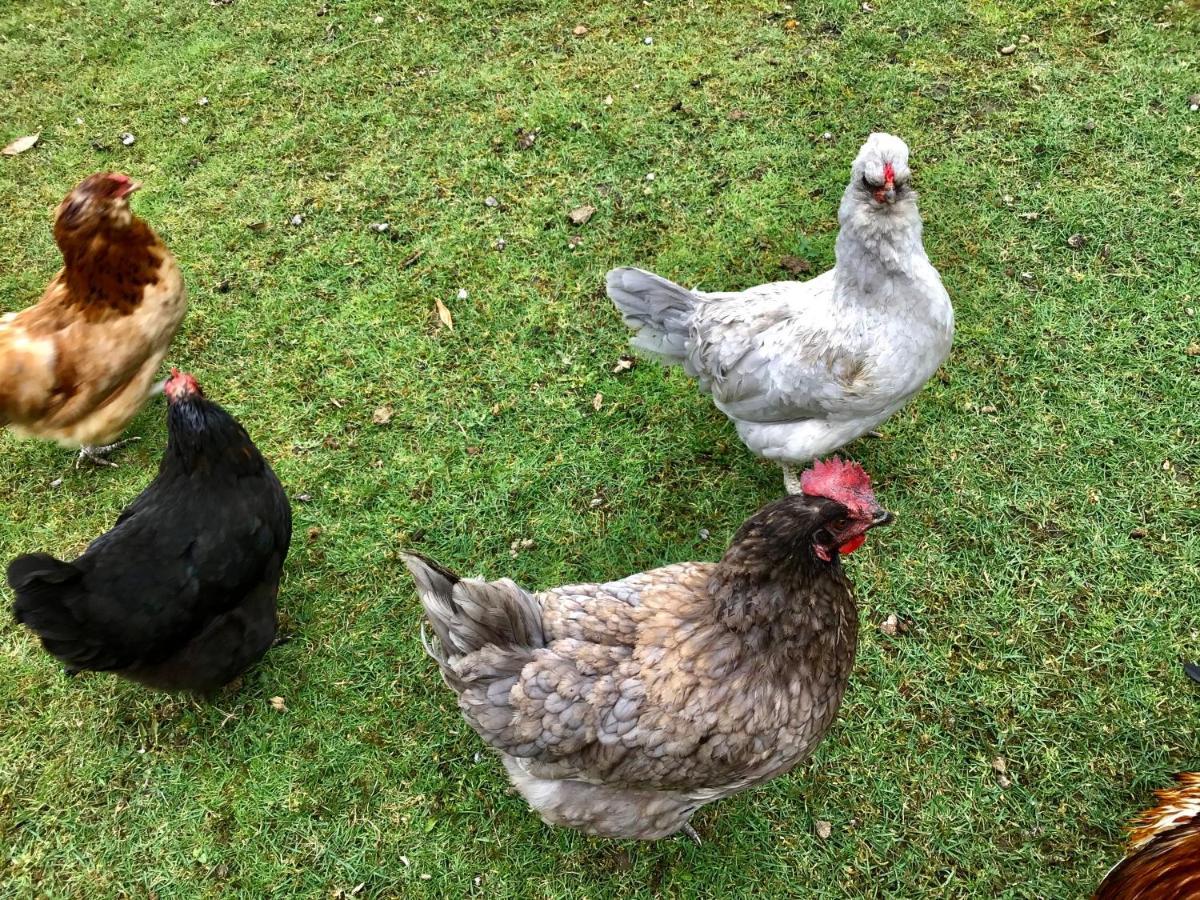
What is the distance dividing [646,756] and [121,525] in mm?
2438

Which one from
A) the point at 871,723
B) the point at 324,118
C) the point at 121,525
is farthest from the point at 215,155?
the point at 871,723

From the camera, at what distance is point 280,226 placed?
16.9 feet

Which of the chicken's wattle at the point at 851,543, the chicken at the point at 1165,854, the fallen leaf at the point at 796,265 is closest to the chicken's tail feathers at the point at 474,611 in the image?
the chicken's wattle at the point at 851,543

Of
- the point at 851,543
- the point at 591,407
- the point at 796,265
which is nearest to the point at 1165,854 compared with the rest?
the point at 851,543

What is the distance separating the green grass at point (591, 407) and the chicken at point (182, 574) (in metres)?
0.42

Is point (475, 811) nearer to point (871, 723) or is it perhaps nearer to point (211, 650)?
point (211, 650)

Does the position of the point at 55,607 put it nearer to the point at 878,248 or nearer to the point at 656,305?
the point at 656,305

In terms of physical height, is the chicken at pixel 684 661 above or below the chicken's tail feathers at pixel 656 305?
below

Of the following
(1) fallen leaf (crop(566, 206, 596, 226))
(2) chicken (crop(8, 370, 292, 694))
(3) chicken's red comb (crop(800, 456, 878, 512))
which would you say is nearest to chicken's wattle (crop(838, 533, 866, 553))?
(3) chicken's red comb (crop(800, 456, 878, 512))

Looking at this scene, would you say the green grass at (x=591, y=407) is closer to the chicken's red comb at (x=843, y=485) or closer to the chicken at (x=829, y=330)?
the chicken at (x=829, y=330)

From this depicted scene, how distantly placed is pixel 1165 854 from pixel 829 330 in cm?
215

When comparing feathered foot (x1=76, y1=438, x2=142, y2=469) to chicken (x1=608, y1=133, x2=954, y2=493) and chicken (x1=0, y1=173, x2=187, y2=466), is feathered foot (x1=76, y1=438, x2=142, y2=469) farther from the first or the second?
chicken (x1=608, y1=133, x2=954, y2=493)

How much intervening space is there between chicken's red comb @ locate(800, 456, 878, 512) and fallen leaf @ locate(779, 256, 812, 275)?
249cm

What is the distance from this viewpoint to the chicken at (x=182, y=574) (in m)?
2.79
